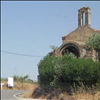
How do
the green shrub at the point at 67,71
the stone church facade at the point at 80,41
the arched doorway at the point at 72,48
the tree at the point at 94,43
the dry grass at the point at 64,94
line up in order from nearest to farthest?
the dry grass at the point at 64,94, the green shrub at the point at 67,71, the tree at the point at 94,43, the stone church facade at the point at 80,41, the arched doorway at the point at 72,48

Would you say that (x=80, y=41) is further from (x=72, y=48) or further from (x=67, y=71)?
(x=67, y=71)

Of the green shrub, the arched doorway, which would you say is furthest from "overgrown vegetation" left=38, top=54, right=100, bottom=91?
the arched doorway

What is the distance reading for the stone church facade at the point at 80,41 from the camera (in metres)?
25.5

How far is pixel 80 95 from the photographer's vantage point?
773 inches

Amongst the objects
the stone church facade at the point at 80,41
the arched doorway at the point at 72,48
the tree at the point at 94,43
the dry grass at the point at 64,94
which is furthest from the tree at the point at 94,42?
the dry grass at the point at 64,94

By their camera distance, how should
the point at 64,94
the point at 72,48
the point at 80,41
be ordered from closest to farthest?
the point at 64,94
the point at 72,48
the point at 80,41

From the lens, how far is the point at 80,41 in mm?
30656

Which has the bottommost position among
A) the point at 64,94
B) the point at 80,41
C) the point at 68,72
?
the point at 64,94

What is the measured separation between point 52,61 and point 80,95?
15.8ft

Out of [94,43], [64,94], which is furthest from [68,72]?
[94,43]

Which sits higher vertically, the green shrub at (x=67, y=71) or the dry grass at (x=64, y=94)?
the green shrub at (x=67, y=71)

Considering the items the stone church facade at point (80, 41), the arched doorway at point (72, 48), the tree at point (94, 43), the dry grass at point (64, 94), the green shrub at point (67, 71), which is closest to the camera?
the dry grass at point (64, 94)

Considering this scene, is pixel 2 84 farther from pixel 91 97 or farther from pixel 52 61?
pixel 91 97

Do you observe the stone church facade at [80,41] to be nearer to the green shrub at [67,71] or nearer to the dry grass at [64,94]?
the green shrub at [67,71]
